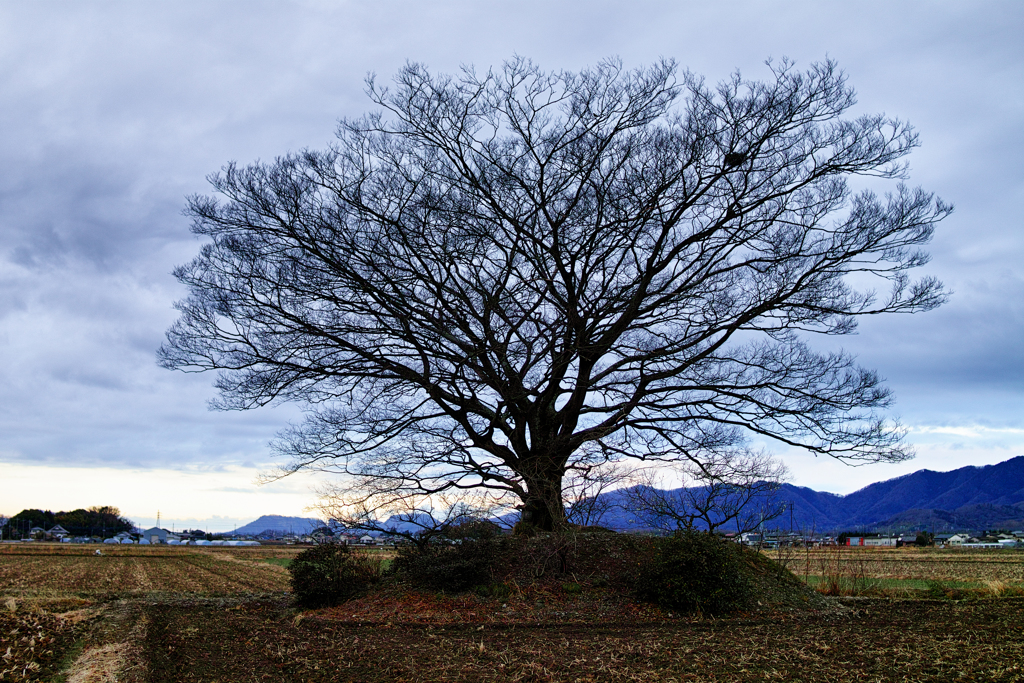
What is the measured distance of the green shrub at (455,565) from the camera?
1158cm

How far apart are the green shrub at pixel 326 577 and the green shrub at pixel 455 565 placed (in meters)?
1.06

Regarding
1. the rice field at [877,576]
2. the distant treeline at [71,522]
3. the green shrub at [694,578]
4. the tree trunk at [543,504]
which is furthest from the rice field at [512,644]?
the distant treeline at [71,522]

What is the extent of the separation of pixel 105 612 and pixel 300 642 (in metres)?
5.41

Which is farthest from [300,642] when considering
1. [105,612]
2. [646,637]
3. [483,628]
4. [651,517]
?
[651,517]

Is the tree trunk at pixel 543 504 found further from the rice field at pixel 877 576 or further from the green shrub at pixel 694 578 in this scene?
the rice field at pixel 877 576

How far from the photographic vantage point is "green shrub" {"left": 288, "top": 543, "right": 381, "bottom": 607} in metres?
12.2

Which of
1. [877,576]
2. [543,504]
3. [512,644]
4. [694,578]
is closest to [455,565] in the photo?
[543,504]

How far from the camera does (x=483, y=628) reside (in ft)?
32.4

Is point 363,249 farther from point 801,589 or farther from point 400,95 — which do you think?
point 801,589

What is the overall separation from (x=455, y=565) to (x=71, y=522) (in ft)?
481

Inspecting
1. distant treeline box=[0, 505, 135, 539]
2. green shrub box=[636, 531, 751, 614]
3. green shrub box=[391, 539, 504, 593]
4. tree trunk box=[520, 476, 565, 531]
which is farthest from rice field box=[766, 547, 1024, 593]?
distant treeline box=[0, 505, 135, 539]

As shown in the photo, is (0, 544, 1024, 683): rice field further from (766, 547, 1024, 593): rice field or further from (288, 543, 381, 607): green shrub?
(766, 547, 1024, 593): rice field

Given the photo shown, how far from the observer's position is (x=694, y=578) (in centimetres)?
1076

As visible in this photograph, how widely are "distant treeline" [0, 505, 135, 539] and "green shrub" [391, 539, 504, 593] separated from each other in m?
131
